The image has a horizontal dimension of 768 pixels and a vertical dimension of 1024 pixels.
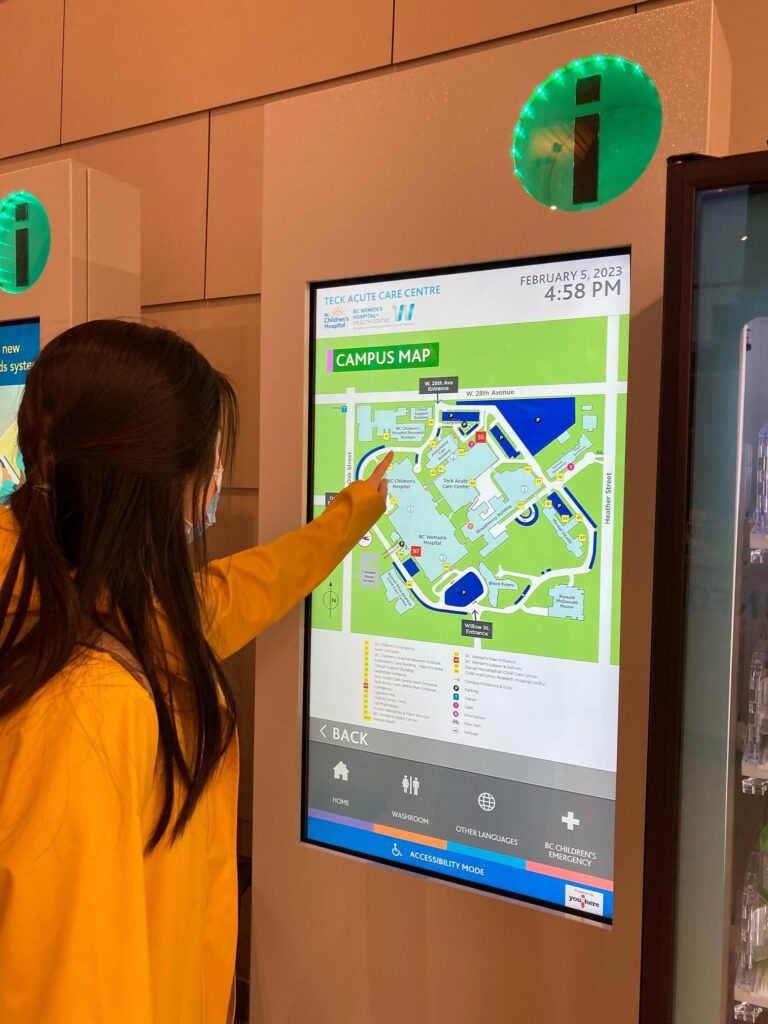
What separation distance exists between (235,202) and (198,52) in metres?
0.44

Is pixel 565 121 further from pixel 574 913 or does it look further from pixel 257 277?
pixel 574 913

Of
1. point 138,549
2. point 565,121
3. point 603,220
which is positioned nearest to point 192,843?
point 138,549

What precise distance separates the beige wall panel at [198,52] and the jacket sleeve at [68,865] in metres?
1.75

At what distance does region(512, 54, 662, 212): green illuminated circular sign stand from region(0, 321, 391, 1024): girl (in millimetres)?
663

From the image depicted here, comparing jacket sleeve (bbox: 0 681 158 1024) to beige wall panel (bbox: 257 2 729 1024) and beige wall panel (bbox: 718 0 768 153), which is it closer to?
beige wall panel (bbox: 257 2 729 1024)

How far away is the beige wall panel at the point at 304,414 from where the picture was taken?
1412mm

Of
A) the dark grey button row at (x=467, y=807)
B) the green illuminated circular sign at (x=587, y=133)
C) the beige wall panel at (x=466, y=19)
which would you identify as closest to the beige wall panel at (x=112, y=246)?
the beige wall panel at (x=466, y=19)

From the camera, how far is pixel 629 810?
4.71ft

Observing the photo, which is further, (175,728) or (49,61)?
(49,61)

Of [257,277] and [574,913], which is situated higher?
[257,277]

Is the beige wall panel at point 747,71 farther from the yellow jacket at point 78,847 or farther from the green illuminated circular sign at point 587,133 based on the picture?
the yellow jacket at point 78,847

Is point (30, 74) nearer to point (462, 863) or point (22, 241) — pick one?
point (22, 241)

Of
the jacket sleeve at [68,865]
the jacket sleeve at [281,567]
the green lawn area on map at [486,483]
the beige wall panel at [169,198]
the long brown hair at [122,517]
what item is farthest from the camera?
the beige wall panel at [169,198]

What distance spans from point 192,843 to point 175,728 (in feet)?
0.70
